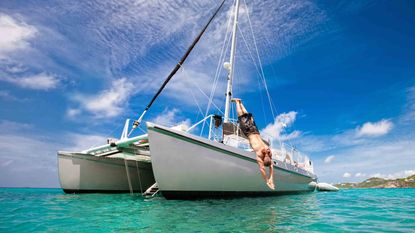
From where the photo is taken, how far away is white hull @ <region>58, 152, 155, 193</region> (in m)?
15.8

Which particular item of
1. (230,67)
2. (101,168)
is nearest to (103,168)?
(101,168)

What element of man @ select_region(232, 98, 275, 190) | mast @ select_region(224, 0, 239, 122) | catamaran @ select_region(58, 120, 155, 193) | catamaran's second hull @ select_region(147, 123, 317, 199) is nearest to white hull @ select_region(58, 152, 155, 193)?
catamaran @ select_region(58, 120, 155, 193)

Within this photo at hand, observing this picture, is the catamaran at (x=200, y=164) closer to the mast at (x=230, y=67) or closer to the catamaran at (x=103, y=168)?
the mast at (x=230, y=67)

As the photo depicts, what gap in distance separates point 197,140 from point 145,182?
34.9ft

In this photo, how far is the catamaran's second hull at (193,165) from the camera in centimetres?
999

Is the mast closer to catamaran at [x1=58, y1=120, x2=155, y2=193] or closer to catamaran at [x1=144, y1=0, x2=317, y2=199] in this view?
catamaran at [x1=144, y1=0, x2=317, y2=199]

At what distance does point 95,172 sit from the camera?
16500 millimetres

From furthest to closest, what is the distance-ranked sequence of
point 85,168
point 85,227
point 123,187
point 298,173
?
point 298,173
point 123,187
point 85,168
point 85,227

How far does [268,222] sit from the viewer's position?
598 cm

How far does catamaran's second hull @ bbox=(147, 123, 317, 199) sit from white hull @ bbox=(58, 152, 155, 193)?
254 inches

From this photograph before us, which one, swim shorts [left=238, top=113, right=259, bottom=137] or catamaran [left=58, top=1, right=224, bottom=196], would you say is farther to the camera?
catamaran [left=58, top=1, right=224, bottom=196]

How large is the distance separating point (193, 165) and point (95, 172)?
9451mm

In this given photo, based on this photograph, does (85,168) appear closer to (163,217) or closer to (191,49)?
(191,49)

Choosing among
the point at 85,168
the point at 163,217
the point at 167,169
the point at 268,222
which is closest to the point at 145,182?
the point at 85,168
